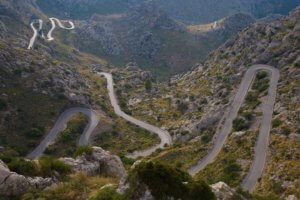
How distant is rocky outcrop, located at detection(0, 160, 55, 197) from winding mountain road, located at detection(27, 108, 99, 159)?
2984 inches

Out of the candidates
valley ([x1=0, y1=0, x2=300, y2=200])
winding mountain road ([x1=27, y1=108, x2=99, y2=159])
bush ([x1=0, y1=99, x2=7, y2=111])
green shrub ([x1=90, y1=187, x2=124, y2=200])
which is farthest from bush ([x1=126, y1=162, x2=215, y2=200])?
bush ([x1=0, y1=99, x2=7, y2=111])

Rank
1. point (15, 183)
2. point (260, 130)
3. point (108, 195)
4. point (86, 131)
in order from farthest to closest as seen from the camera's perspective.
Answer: point (86, 131) < point (260, 130) < point (15, 183) < point (108, 195)

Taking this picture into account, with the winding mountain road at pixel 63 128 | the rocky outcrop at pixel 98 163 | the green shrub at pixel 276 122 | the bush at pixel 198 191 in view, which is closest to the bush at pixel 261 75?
the green shrub at pixel 276 122

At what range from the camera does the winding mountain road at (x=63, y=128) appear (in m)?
120

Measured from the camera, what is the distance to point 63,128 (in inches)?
5330

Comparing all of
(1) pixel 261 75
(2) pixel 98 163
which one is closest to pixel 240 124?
(1) pixel 261 75

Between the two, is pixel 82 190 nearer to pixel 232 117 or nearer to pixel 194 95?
pixel 232 117

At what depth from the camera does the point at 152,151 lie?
13250 cm

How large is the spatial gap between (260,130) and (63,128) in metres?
71.7

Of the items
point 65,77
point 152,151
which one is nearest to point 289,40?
point 152,151

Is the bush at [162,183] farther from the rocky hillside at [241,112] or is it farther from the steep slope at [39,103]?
the steep slope at [39,103]

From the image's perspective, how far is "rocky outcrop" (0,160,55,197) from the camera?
38625 millimetres

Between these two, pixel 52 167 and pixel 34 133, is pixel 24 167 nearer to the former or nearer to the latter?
pixel 52 167

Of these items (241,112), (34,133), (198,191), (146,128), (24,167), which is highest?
(241,112)
